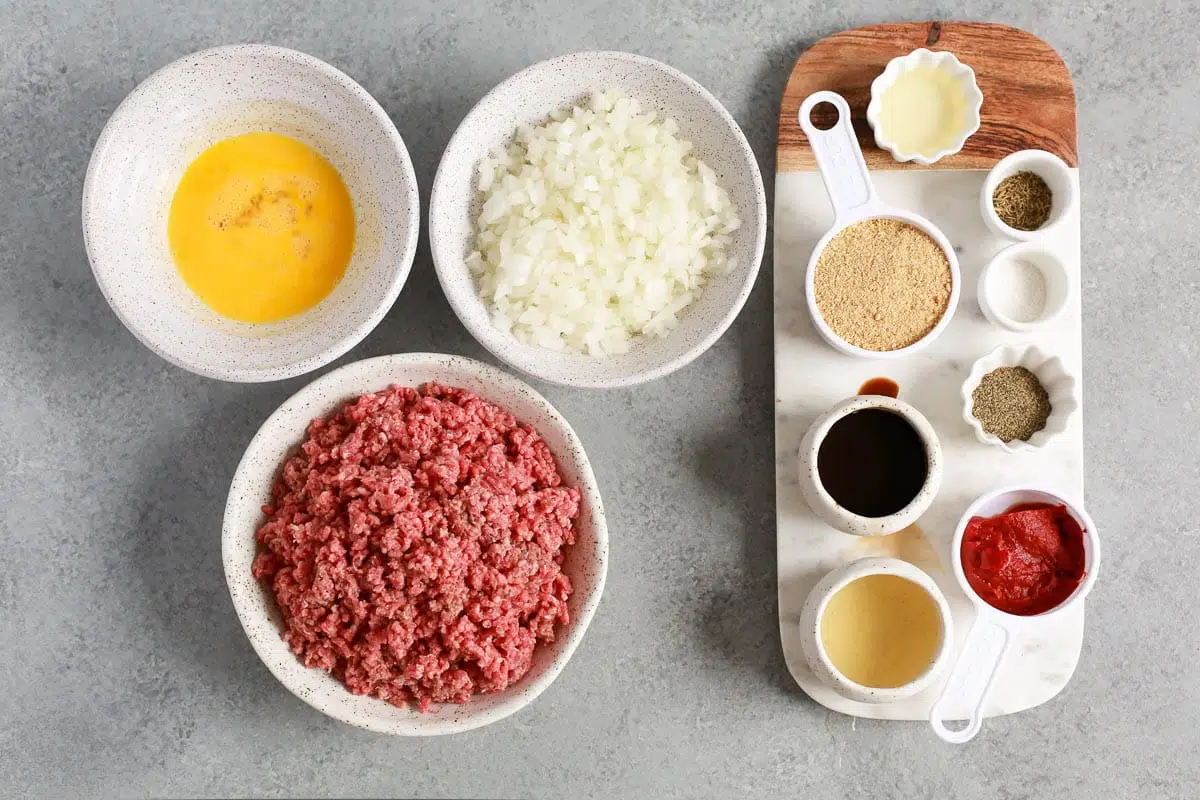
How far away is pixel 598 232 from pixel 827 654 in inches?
41.1

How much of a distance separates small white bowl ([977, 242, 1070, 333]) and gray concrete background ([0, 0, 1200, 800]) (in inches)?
7.6

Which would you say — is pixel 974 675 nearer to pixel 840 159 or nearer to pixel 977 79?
pixel 840 159

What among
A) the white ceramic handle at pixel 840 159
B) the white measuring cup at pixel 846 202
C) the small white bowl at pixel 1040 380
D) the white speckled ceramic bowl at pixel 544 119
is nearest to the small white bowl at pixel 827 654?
the small white bowl at pixel 1040 380

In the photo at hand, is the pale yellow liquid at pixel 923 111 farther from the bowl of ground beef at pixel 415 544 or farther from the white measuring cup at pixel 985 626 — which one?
the bowl of ground beef at pixel 415 544

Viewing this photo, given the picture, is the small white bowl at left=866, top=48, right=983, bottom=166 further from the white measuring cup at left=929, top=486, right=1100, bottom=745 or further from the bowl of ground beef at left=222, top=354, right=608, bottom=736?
the bowl of ground beef at left=222, top=354, right=608, bottom=736

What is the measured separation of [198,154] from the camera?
83.0 inches

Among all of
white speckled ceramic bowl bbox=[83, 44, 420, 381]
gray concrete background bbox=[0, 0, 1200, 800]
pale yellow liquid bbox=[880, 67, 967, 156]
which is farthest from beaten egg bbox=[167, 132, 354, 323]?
pale yellow liquid bbox=[880, 67, 967, 156]

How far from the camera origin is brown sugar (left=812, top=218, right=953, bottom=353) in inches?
82.0

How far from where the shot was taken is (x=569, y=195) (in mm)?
2025

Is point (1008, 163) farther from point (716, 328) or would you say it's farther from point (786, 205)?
point (716, 328)

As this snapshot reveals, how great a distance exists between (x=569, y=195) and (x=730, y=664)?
3.80 ft

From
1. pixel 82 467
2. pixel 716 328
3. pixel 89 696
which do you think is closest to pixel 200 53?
pixel 82 467

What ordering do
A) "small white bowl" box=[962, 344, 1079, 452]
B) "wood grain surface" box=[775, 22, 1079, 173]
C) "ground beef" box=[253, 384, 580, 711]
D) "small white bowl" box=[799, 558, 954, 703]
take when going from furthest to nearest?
"wood grain surface" box=[775, 22, 1079, 173] → "small white bowl" box=[962, 344, 1079, 452] → "small white bowl" box=[799, 558, 954, 703] → "ground beef" box=[253, 384, 580, 711]

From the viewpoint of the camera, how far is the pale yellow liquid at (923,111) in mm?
2182
